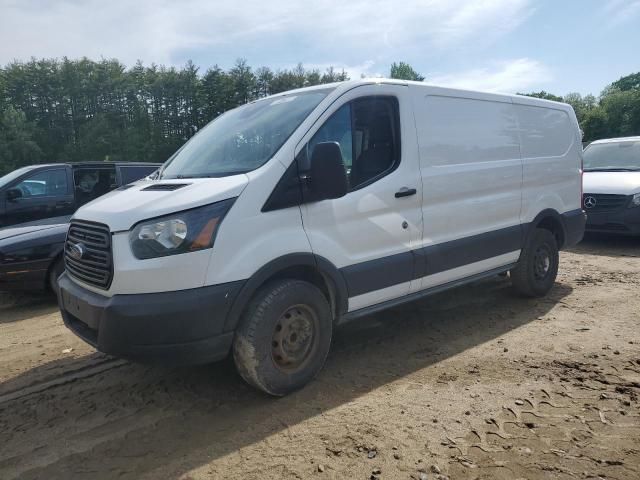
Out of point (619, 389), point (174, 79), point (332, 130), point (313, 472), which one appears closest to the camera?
point (313, 472)

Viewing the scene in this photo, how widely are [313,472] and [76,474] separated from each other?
1.28 meters

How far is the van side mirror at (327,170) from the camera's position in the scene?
3.19 metres

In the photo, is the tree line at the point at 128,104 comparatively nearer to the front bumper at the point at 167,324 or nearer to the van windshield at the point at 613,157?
the van windshield at the point at 613,157

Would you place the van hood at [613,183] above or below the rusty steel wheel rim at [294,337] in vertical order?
above

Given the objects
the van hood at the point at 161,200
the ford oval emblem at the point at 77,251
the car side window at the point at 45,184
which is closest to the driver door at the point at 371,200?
the van hood at the point at 161,200

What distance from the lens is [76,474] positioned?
2.61 metres

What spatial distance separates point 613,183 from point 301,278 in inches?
295

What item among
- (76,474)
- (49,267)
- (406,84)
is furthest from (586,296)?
(49,267)

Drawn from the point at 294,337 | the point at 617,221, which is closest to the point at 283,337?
the point at 294,337

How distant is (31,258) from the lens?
18.8 ft

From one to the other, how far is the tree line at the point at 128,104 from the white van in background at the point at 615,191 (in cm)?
4234

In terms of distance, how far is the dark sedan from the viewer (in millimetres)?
5629

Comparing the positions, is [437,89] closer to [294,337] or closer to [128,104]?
[294,337]

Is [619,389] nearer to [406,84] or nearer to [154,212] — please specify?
[406,84]
